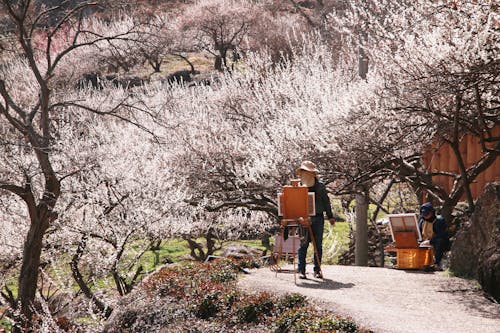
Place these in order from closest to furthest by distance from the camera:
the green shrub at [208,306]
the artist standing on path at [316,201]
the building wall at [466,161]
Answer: the green shrub at [208,306] → the artist standing on path at [316,201] → the building wall at [466,161]

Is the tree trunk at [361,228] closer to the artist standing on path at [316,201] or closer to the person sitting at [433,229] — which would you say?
the person sitting at [433,229]

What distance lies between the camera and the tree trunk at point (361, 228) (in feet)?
61.3

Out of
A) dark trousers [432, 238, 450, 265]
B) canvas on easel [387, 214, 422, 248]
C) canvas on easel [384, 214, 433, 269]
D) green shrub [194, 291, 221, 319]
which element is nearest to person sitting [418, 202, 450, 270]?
dark trousers [432, 238, 450, 265]

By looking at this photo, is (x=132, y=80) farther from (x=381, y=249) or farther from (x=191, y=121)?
(x=381, y=249)

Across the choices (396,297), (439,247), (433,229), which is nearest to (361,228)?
(439,247)

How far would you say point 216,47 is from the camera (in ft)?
181

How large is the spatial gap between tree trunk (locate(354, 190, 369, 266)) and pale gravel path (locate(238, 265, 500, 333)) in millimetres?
3345

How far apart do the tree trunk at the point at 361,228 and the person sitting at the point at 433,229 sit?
9.25 ft

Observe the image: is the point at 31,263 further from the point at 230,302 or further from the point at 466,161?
the point at 466,161

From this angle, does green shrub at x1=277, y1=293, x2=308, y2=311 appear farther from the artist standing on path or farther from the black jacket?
the black jacket

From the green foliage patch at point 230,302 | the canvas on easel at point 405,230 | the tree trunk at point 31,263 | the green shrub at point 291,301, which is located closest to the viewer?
the green foliage patch at point 230,302

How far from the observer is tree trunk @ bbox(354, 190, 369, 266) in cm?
1867

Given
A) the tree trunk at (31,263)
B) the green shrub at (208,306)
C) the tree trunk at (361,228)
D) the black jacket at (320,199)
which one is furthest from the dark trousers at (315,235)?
the tree trunk at (31,263)

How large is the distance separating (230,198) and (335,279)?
9651 millimetres
